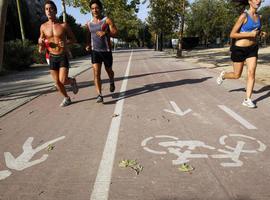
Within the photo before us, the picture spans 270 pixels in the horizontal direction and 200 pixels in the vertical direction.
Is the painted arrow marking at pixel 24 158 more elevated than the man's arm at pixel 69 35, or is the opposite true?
the man's arm at pixel 69 35

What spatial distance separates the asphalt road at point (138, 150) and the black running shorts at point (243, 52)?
986 mm

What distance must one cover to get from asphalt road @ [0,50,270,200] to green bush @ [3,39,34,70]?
44.4ft

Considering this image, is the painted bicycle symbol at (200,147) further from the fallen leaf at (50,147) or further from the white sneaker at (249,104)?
the white sneaker at (249,104)

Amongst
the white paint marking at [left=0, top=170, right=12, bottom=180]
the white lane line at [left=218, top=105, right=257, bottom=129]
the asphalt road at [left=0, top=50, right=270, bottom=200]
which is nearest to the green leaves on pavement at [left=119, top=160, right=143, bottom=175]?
the asphalt road at [left=0, top=50, right=270, bottom=200]

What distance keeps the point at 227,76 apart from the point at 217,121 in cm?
247

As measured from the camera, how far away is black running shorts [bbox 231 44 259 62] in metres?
6.95

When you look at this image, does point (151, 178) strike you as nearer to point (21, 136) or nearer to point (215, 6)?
point (21, 136)

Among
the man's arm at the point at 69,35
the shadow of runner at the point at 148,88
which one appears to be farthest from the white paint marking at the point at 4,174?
the shadow of runner at the point at 148,88


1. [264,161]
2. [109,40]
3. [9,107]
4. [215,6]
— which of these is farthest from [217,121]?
[215,6]

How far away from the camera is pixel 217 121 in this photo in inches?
231

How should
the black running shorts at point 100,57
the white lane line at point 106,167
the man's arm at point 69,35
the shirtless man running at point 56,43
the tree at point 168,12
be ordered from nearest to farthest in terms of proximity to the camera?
the white lane line at point 106,167 < the shirtless man running at point 56,43 < the man's arm at point 69,35 < the black running shorts at point 100,57 < the tree at point 168,12

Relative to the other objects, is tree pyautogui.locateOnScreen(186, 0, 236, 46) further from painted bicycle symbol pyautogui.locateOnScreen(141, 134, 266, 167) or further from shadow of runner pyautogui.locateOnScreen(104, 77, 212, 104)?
painted bicycle symbol pyautogui.locateOnScreen(141, 134, 266, 167)

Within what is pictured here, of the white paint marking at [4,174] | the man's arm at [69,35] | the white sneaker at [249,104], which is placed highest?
the man's arm at [69,35]

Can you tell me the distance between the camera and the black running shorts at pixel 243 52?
6.95 m
